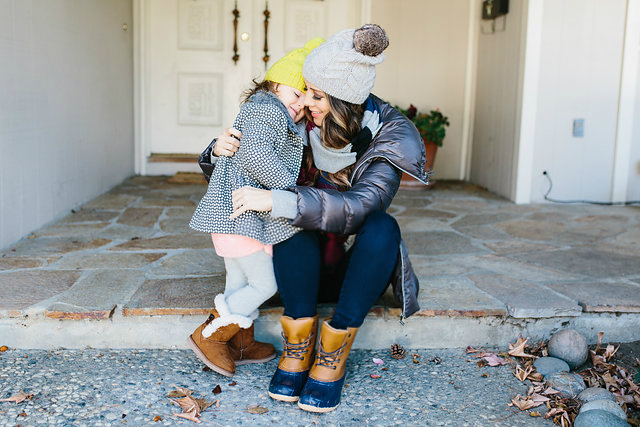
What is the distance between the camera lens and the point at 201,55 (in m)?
5.09

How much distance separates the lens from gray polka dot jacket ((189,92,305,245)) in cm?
174

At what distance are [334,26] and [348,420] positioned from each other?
4.07 m

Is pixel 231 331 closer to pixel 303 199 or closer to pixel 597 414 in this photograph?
pixel 303 199

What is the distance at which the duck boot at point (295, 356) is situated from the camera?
1.77 metres

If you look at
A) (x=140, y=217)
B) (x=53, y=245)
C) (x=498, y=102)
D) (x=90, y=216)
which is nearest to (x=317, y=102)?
(x=53, y=245)

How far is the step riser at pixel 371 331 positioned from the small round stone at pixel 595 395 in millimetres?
393

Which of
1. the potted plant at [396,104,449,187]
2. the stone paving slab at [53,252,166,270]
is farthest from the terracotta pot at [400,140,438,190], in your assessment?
the stone paving slab at [53,252,166,270]

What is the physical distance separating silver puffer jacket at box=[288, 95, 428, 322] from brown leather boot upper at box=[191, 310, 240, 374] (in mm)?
430

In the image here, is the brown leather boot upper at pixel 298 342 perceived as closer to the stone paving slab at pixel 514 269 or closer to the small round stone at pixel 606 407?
the small round stone at pixel 606 407

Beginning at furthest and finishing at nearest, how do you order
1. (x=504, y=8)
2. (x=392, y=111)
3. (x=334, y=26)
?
(x=334, y=26), (x=504, y=8), (x=392, y=111)

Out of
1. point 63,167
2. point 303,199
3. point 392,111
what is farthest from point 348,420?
point 63,167

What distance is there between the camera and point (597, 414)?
1.58 m

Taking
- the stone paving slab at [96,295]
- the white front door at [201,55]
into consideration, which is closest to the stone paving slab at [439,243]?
the stone paving slab at [96,295]

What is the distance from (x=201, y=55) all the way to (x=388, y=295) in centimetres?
349
